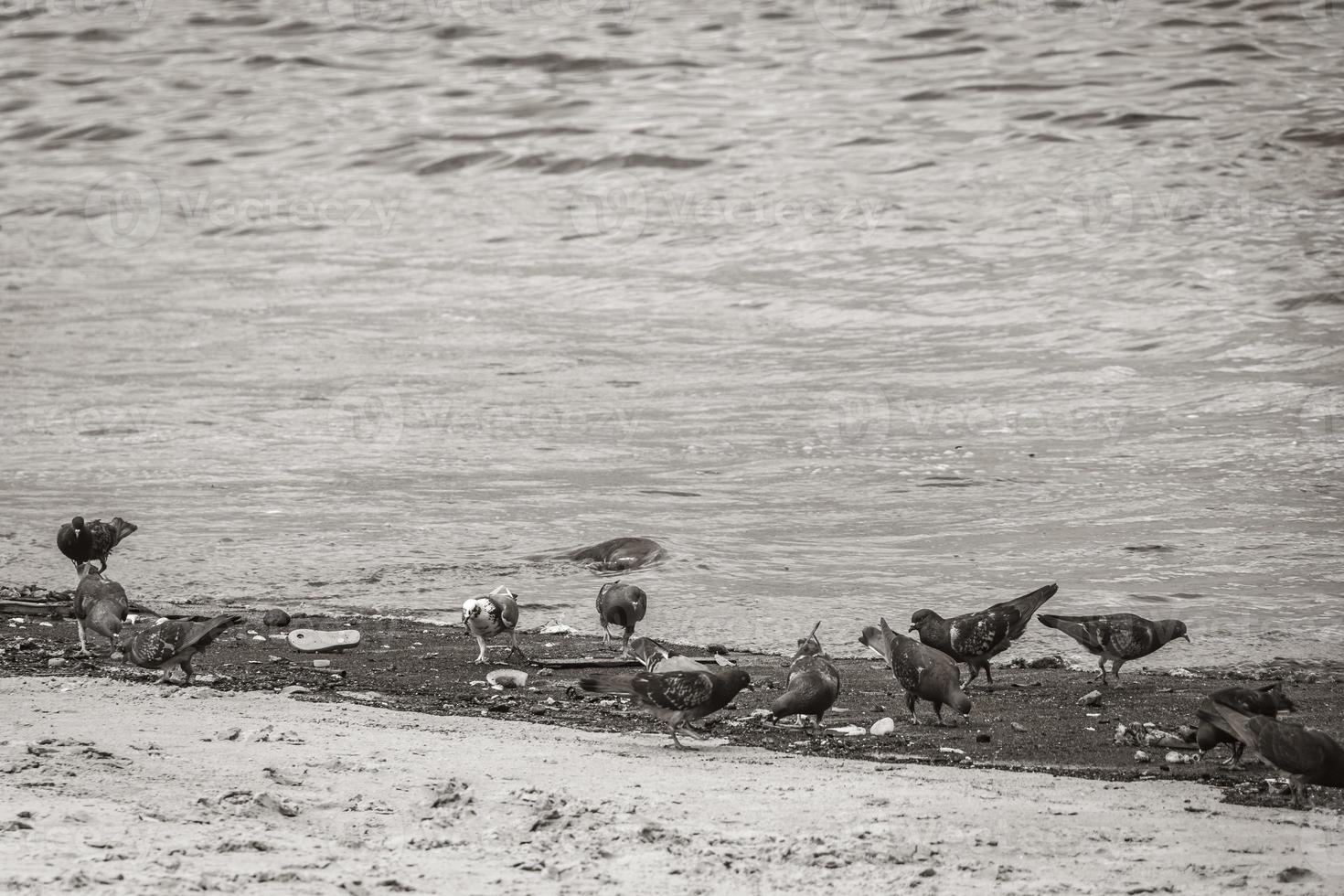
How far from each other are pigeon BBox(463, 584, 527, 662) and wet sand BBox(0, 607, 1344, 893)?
594 millimetres

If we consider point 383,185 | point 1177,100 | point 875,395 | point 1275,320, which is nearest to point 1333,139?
point 1177,100

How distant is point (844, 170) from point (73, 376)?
12.8 m

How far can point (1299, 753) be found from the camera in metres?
5.66

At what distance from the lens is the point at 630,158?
88.7 feet

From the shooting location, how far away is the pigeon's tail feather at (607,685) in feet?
22.8

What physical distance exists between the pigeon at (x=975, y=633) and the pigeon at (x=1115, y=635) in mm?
254

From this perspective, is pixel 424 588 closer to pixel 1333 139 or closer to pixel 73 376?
pixel 73 376

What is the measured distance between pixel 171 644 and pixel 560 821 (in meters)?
2.69
